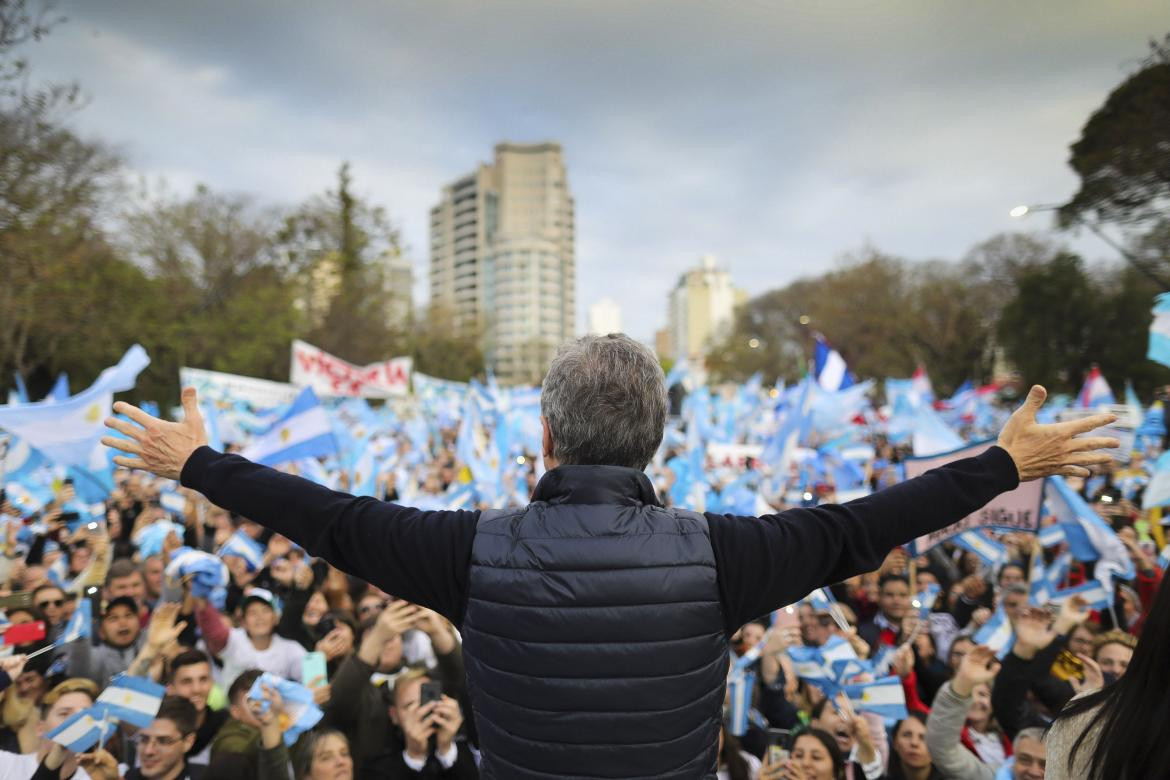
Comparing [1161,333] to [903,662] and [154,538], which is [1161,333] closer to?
[903,662]

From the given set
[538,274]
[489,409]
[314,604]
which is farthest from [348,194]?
[538,274]

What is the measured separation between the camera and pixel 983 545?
18.5 feet

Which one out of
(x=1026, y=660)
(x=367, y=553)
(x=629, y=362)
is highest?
(x=629, y=362)

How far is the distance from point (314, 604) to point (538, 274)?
12389cm

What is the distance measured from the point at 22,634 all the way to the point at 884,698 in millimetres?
3586

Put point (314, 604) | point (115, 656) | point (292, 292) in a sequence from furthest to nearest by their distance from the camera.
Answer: point (292, 292) < point (314, 604) < point (115, 656)

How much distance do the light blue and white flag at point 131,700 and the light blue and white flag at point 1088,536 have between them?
5.52 m

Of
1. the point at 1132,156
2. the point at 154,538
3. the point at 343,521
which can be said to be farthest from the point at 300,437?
the point at 1132,156

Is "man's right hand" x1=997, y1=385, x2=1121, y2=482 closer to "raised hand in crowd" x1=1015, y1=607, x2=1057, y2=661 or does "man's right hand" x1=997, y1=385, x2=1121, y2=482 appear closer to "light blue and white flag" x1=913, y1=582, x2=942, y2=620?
"raised hand in crowd" x1=1015, y1=607, x2=1057, y2=661

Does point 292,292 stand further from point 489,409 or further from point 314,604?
point 314,604

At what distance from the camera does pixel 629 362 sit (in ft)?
5.05

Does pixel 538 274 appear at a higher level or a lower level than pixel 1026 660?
higher

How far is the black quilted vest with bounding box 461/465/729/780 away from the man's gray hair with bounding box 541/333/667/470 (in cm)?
10

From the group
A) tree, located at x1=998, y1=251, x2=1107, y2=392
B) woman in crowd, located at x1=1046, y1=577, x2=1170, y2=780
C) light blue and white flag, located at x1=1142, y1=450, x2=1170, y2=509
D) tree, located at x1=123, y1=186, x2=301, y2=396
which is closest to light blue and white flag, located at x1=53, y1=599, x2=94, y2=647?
woman in crowd, located at x1=1046, y1=577, x2=1170, y2=780
